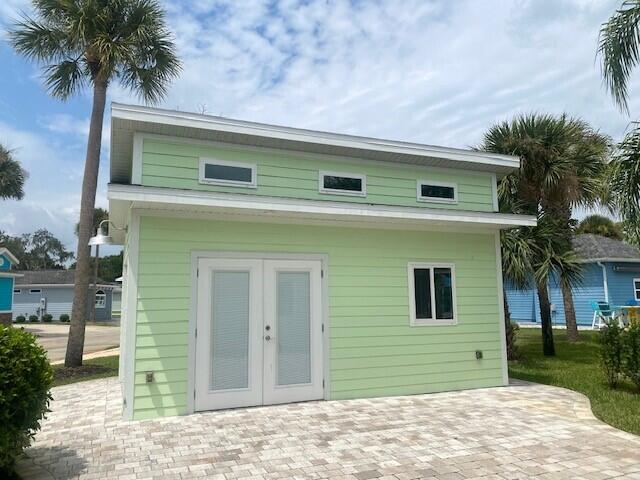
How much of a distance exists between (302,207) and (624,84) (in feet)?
19.4

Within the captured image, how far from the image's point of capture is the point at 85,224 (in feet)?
38.8

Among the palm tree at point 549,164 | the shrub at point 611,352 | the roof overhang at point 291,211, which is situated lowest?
the shrub at point 611,352

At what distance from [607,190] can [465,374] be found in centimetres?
412

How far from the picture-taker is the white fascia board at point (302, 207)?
6067mm

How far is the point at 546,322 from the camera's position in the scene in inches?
500

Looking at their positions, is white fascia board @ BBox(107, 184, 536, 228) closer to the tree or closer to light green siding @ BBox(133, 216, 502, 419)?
light green siding @ BBox(133, 216, 502, 419)

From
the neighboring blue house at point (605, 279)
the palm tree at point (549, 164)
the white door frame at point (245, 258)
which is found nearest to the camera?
the white door frame at point (245, 258)

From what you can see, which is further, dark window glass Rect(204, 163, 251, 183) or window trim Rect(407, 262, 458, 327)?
window trim Rect(407, 262, 458, 327)

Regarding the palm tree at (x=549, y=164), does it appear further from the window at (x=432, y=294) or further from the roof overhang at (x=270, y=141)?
the window at (x=432, y=294)

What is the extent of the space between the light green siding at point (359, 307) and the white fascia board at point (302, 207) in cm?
49

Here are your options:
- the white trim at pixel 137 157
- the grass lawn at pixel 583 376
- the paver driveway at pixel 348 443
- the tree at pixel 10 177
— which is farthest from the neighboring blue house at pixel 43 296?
the paver driveway at pixel 348 443

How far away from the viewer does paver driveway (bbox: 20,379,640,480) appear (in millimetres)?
4402

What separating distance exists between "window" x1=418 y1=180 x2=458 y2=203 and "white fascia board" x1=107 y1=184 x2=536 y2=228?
72 cm

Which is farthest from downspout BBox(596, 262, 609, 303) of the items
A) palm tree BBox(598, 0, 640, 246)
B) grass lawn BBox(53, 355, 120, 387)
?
grass lawn BBox(53, 355, 120, 387)
